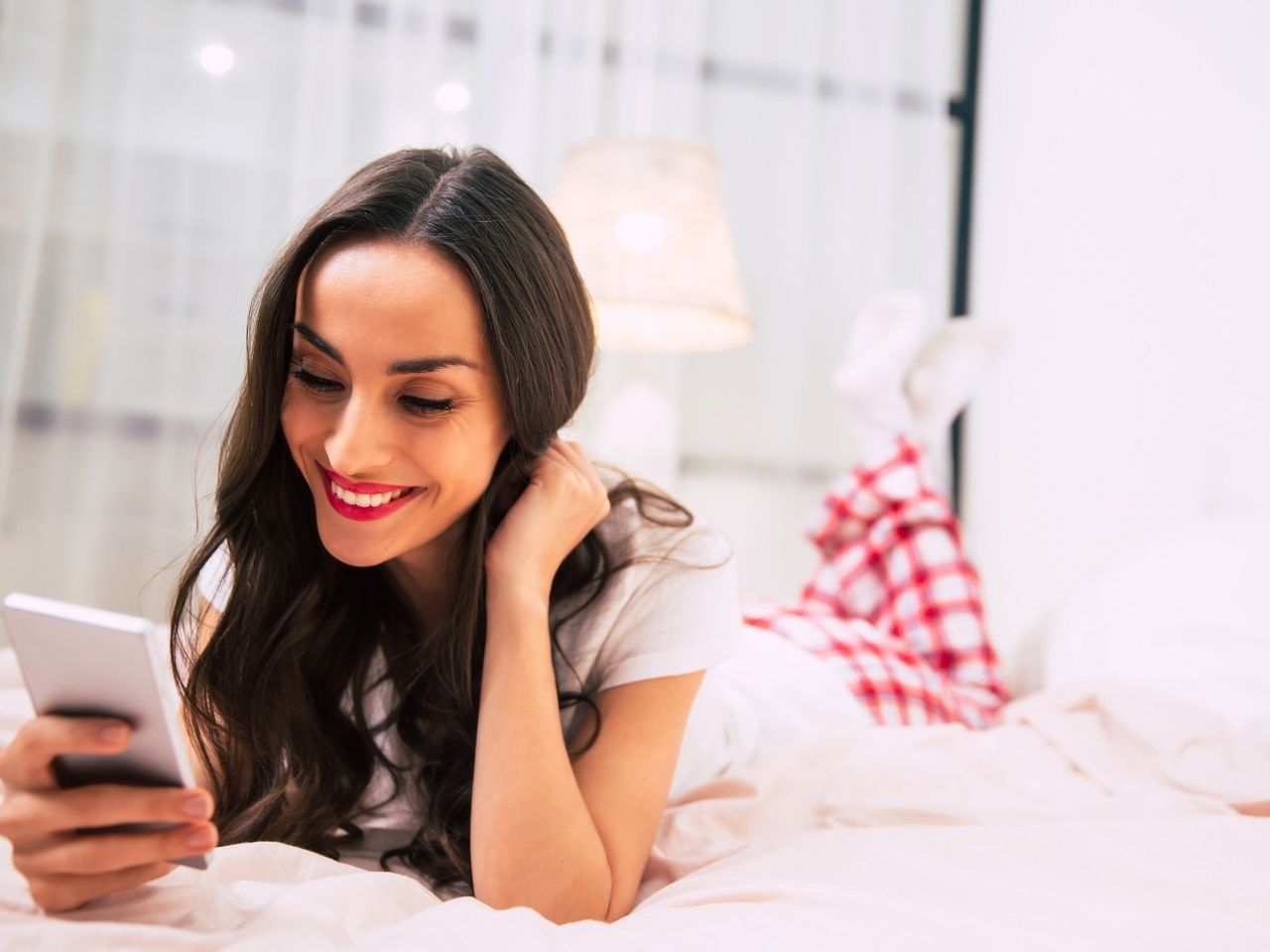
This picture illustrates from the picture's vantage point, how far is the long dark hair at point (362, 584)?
2.97ft

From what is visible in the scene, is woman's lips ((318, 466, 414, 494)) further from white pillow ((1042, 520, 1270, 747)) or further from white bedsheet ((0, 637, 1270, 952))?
white pillow ((1042, 520, 1270, 747))

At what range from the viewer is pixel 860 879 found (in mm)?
702

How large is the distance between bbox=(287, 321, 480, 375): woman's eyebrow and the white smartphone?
0.34 metres

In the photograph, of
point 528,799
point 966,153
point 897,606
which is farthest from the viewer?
point 966,153

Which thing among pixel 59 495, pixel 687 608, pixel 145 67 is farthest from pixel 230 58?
pixel 687 608

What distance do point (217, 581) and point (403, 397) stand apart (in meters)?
0.34

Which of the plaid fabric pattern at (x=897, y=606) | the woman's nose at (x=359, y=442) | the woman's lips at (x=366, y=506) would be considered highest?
the woman's nose at (x=359, y=442)

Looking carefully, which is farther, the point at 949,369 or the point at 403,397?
the point at 949,369

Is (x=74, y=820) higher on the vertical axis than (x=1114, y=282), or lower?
lower

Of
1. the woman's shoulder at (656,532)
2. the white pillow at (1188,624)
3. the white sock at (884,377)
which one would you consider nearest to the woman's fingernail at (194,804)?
the woman's shoulder at (656,532)

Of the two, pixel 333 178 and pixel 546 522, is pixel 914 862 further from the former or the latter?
pixel 333 178

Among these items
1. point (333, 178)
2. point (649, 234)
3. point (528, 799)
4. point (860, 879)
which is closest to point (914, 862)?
point (860, 879)

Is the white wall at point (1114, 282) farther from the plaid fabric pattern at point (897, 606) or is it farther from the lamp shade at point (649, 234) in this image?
the lamp shade at point (649, 234)

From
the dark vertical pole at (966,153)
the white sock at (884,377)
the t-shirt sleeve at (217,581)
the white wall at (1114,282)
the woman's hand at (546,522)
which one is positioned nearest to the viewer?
the woman's hand at (546,522)
